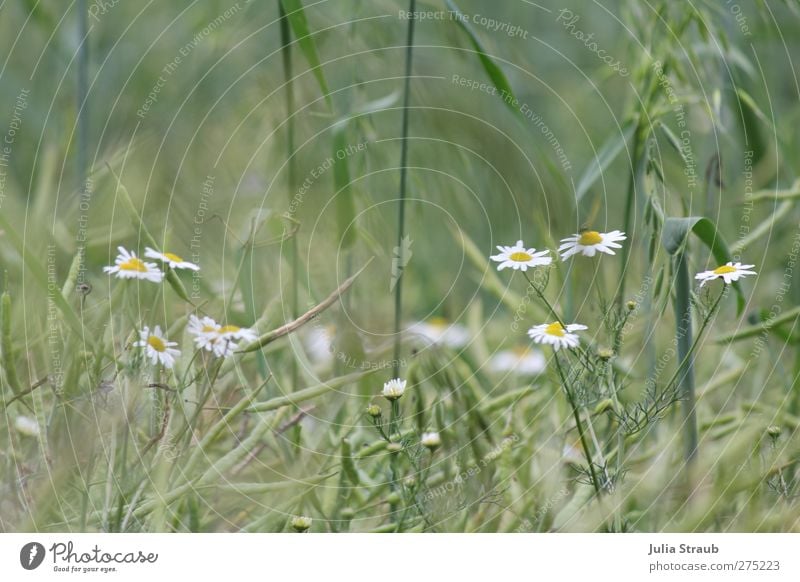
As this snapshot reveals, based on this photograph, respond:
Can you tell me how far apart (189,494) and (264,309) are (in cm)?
16

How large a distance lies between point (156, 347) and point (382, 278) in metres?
0.23

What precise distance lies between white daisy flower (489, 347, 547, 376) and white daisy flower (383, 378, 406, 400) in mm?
147

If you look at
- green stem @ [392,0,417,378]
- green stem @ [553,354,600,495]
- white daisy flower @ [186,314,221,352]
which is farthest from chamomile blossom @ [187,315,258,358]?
green stem @ [553,354,600,495]

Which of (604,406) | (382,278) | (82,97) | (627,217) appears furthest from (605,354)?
(82,97)

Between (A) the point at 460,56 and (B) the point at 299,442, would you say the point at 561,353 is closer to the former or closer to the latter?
(B) the point at 299,442

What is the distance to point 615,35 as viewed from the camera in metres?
1.14

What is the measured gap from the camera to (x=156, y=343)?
2.50ft

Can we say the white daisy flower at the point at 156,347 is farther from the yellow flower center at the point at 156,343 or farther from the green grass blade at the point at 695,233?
the green grass blade at the point at 695,233

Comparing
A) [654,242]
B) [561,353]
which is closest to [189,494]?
[561,353]

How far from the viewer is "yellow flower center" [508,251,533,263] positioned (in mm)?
837

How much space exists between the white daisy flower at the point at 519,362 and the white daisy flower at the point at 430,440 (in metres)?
0.15

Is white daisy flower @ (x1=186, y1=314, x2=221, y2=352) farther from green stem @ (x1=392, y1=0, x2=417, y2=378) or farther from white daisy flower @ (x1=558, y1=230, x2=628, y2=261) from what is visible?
white daisy flower @ (x1=558, y1=230, x2=628, y2=261)

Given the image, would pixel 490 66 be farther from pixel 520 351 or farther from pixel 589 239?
pixel 520 351
